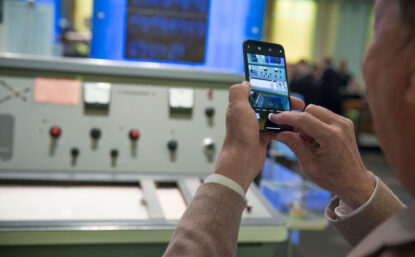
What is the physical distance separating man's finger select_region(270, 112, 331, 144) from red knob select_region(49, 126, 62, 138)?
991 mm

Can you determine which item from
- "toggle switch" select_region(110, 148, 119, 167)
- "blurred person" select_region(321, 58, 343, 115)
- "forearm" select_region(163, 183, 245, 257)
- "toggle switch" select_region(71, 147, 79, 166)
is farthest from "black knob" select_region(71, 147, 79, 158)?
"blurred person" select_region(321, 58, 343, 115)

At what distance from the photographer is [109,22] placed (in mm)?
3066

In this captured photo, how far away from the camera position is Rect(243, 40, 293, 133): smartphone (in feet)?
3.20

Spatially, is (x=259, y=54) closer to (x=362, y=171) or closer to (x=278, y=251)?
(x=362, y=171)

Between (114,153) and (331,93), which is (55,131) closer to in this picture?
(114,153)

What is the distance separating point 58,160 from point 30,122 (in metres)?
0.17

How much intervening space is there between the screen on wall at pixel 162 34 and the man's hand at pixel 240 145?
1.31 meters

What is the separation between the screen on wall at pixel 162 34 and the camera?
6.88ft

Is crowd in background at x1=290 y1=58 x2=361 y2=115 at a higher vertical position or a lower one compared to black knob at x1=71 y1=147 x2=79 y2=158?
lower

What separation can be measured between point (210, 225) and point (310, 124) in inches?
10.9

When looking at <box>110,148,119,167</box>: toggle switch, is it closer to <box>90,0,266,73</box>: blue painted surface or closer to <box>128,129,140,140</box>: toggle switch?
<box>128,129,140,140</box>: toggle switch

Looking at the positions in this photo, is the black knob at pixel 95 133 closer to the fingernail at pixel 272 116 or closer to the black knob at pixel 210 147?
the black knob at pixel 210 147

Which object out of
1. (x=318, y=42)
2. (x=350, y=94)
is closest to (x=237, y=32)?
(x=350, y=94)

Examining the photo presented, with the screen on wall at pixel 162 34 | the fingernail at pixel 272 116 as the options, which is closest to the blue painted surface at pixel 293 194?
the screen on wall at pixel 162 34
